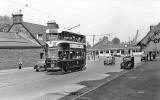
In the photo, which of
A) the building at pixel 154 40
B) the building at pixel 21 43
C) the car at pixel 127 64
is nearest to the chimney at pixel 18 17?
the building at pixel 21 43

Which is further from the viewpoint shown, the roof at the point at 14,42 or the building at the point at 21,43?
the roof at the point at 14,42

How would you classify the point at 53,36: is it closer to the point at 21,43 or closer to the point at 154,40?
the point at 21,43

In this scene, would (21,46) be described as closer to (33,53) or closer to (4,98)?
(33,53)

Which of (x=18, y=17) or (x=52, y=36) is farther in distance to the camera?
(x=18, y=17)

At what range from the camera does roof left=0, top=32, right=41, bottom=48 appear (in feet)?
144

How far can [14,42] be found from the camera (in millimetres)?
46875

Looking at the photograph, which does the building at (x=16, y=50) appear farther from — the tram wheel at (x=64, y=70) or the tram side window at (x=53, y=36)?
the tram wheel at (x=64, y=70)

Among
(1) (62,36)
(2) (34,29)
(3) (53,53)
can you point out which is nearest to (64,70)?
(3) (53,53)

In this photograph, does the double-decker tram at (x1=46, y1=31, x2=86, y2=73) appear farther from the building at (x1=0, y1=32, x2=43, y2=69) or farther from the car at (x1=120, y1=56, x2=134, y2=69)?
the building at (x1=0, y1=32, x2=43, y2=69)

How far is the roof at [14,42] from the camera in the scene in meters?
43.8

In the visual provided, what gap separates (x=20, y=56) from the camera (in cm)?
4575

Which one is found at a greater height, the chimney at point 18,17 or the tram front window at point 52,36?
the chimney at point 18,17

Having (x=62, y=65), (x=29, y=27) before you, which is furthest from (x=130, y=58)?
(x=29, y=27)

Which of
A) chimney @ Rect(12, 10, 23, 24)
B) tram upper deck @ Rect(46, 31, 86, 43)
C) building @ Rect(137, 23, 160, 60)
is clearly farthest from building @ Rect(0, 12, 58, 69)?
building @ Rect(137, 23, 160, 60)
